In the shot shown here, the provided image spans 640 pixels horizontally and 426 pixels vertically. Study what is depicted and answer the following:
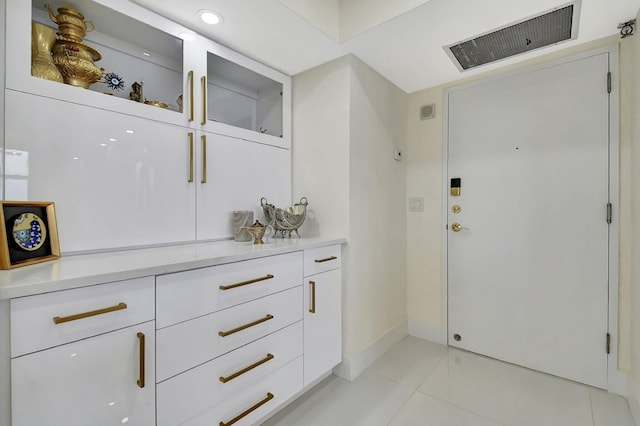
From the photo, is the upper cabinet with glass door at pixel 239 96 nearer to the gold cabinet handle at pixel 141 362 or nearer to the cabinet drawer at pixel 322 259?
the cabinet drawer at pixel 322 259

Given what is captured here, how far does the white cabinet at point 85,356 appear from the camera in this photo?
81cm

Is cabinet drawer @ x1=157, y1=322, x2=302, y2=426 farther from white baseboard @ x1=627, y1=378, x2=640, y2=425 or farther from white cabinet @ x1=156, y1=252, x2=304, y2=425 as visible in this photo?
white baseboard @ x1=627, y1=378, x2=640, y2=425

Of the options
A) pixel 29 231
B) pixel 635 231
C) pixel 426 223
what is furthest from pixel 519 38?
pixel 29 231

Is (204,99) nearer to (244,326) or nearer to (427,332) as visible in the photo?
(244,326)

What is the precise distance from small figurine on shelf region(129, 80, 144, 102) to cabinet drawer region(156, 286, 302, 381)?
3.91 feet

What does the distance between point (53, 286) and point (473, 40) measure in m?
2.38

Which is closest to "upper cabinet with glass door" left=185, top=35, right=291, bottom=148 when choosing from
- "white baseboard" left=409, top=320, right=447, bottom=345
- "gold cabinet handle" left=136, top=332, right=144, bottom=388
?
"gold cabinet handle" left=136, top=332, right=144, bottom=388

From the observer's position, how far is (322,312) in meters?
1.81

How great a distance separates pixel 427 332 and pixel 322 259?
55.1 inches

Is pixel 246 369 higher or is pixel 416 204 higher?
pixel 416 204

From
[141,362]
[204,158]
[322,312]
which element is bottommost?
[322,312]

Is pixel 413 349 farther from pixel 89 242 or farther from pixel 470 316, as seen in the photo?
pixel 89 242

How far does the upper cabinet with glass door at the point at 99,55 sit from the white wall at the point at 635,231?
2.53m

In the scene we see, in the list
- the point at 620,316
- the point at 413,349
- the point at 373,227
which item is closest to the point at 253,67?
the point at 373,227
